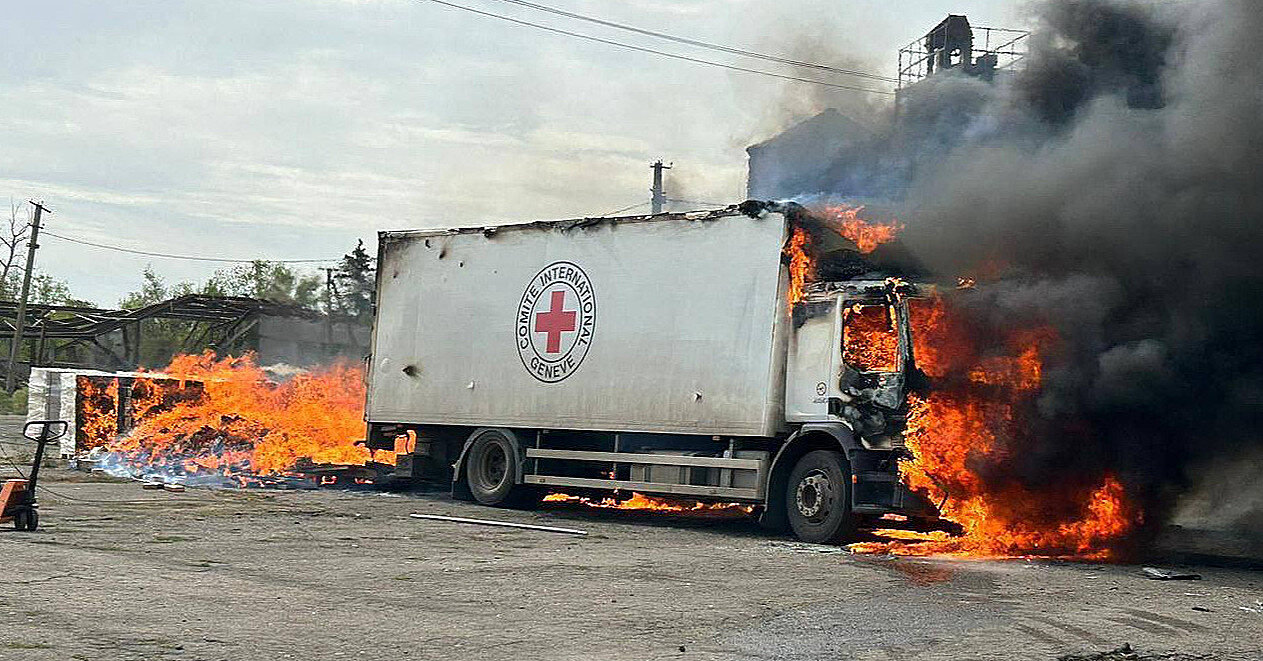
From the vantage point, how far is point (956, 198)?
13.1 metres

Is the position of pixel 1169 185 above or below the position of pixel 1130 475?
above

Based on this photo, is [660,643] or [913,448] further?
[913,448]

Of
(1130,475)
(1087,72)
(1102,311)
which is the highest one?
(1087,72)

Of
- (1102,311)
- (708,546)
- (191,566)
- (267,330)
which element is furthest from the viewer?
(267,330)

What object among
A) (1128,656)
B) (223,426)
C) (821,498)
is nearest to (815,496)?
(821,498)

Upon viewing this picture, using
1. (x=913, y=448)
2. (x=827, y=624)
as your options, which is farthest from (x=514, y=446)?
(x=827, y=624)

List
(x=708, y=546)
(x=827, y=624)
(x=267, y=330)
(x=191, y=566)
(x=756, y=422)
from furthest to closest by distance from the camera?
(x=267, y=330), (x=756, y=422), (x=708, y=546), (x=191, y=566), (x=827, y=624)

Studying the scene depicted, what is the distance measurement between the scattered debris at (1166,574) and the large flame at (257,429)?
10964mm

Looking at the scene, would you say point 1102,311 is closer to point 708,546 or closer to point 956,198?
point 956,198

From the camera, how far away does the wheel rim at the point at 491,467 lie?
16.8m

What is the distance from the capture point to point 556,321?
16.0 metres

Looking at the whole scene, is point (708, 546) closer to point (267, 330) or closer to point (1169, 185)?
point (1169, 185)

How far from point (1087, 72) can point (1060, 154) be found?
1241 mm

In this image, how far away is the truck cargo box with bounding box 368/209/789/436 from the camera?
1398cm
